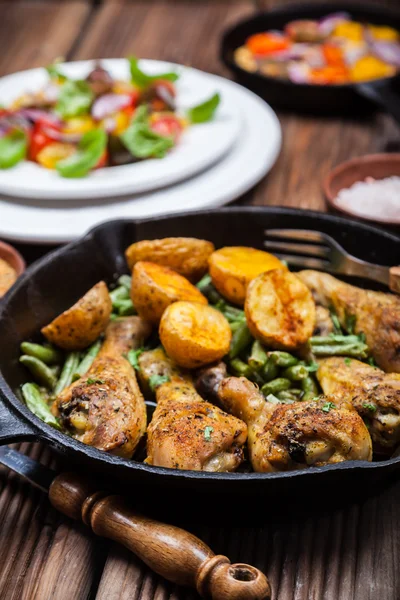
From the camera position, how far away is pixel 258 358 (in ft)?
5.84

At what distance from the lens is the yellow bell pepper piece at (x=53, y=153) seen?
3111 mm

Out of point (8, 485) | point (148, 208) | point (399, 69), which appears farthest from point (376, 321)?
point (399, 69)

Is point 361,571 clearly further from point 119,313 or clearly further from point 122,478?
point 119,313

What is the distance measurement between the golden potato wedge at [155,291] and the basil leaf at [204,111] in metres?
1.60

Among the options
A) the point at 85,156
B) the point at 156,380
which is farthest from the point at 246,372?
the point at 85,156

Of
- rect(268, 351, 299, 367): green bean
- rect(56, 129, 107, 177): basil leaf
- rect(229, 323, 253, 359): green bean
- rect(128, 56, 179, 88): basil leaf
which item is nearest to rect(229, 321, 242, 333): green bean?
rect(229, 323, 253, 359): green bean

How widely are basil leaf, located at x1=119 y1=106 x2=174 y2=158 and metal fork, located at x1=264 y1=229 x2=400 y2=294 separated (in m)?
1.10

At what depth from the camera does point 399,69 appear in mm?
3910

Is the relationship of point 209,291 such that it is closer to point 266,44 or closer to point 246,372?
point 246,372

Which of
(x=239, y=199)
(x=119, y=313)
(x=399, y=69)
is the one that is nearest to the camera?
(x=119, y=313)

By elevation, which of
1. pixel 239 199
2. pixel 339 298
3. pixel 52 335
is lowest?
pixel 239 199

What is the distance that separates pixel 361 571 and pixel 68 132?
98.3 inches

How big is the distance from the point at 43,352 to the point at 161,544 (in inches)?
29.0

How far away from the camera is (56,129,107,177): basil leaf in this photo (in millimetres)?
2977
